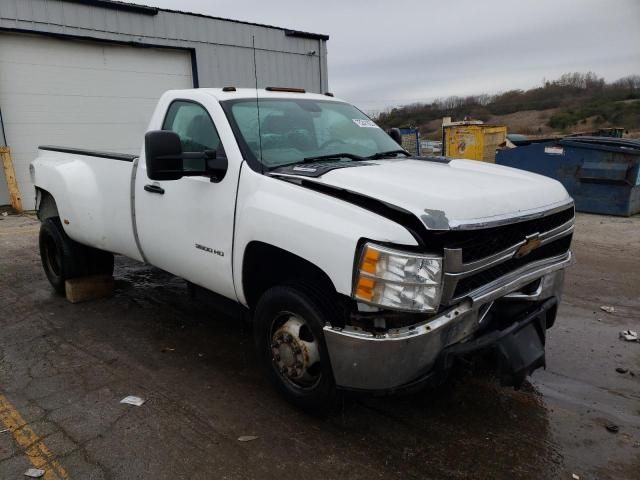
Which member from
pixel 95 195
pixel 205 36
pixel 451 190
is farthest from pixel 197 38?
pixel 451 190

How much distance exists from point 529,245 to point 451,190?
58 cm

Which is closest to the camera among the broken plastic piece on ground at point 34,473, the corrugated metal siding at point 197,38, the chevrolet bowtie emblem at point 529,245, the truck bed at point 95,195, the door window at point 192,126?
the broken plastic piece on ground at point 34,473

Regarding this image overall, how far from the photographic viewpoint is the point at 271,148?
346cm

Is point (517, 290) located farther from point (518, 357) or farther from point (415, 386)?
point (415, 386)

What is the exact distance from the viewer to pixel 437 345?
2531mm

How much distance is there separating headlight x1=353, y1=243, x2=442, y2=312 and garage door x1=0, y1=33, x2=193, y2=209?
472 inches

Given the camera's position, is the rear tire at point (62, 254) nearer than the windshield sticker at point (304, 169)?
No

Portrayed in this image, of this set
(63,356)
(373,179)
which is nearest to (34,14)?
(63,356)

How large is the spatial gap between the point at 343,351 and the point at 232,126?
1.76 metres

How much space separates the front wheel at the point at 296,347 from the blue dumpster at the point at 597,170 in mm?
8349

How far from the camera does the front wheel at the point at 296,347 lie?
2.85 metres

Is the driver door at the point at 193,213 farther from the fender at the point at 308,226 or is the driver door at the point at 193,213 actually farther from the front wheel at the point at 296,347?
the front wheel at the point at 296,347

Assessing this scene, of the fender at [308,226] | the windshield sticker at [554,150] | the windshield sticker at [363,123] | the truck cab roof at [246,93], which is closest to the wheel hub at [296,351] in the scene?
the fender at [308,226]

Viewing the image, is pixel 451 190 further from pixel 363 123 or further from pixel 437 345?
pixel 363 123
